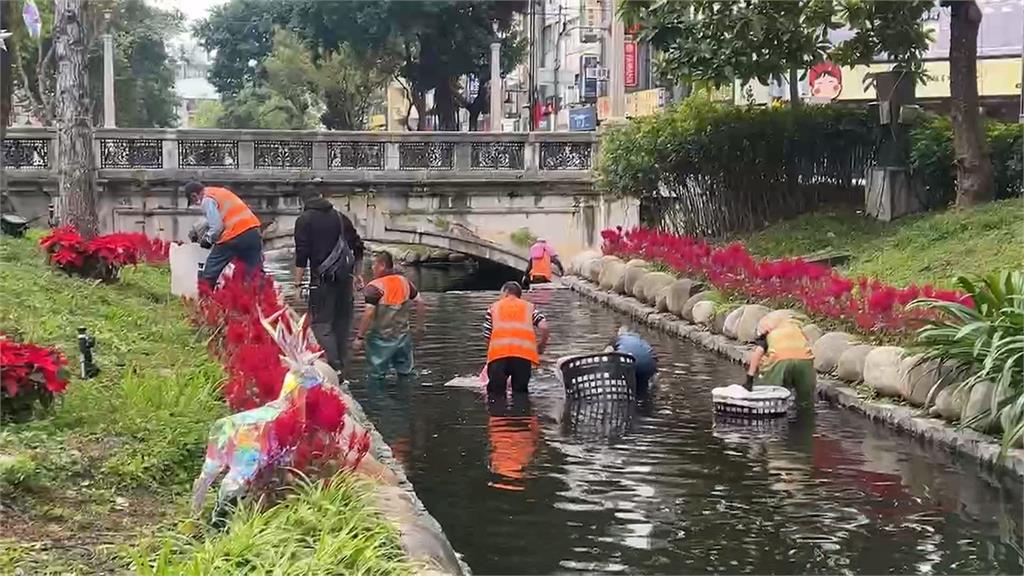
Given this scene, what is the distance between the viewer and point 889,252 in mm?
18984

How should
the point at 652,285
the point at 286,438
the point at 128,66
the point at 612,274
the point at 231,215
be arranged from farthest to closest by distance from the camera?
the point at 128,66 < the point at 612,274 < the point at 652,285 < the point at 231,215 < the point at 286,438

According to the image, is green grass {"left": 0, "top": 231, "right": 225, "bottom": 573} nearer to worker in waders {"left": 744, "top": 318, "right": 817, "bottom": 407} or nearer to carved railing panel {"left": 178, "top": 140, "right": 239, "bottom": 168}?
worker in waders {"left": 744, "top": 318, "right": 817, "bottom": 407}

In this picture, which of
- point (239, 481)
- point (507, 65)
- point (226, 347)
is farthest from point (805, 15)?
point (507, 65)

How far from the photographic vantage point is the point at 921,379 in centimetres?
1101

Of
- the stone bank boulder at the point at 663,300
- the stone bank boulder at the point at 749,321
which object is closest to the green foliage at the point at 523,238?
the stone bank boulder at the point at 663,300

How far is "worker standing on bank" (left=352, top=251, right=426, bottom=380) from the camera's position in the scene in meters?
13.5

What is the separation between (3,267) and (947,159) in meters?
14.6

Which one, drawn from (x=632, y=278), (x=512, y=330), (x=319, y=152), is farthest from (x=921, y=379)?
(x=319, y=152)

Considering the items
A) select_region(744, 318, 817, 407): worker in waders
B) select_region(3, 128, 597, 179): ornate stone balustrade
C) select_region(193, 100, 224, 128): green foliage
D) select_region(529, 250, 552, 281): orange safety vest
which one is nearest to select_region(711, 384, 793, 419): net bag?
select_region(744, 318, 817, 407): worker in waders

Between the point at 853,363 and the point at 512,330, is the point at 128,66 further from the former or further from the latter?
the point at 853,363

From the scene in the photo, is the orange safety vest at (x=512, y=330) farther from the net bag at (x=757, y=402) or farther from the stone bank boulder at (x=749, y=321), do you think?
the stone bank boulder at (x=749, y=321)

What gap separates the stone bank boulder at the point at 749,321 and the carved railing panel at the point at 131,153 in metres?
16.1

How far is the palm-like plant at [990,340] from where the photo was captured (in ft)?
31.7

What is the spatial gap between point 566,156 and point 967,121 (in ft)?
38.7
